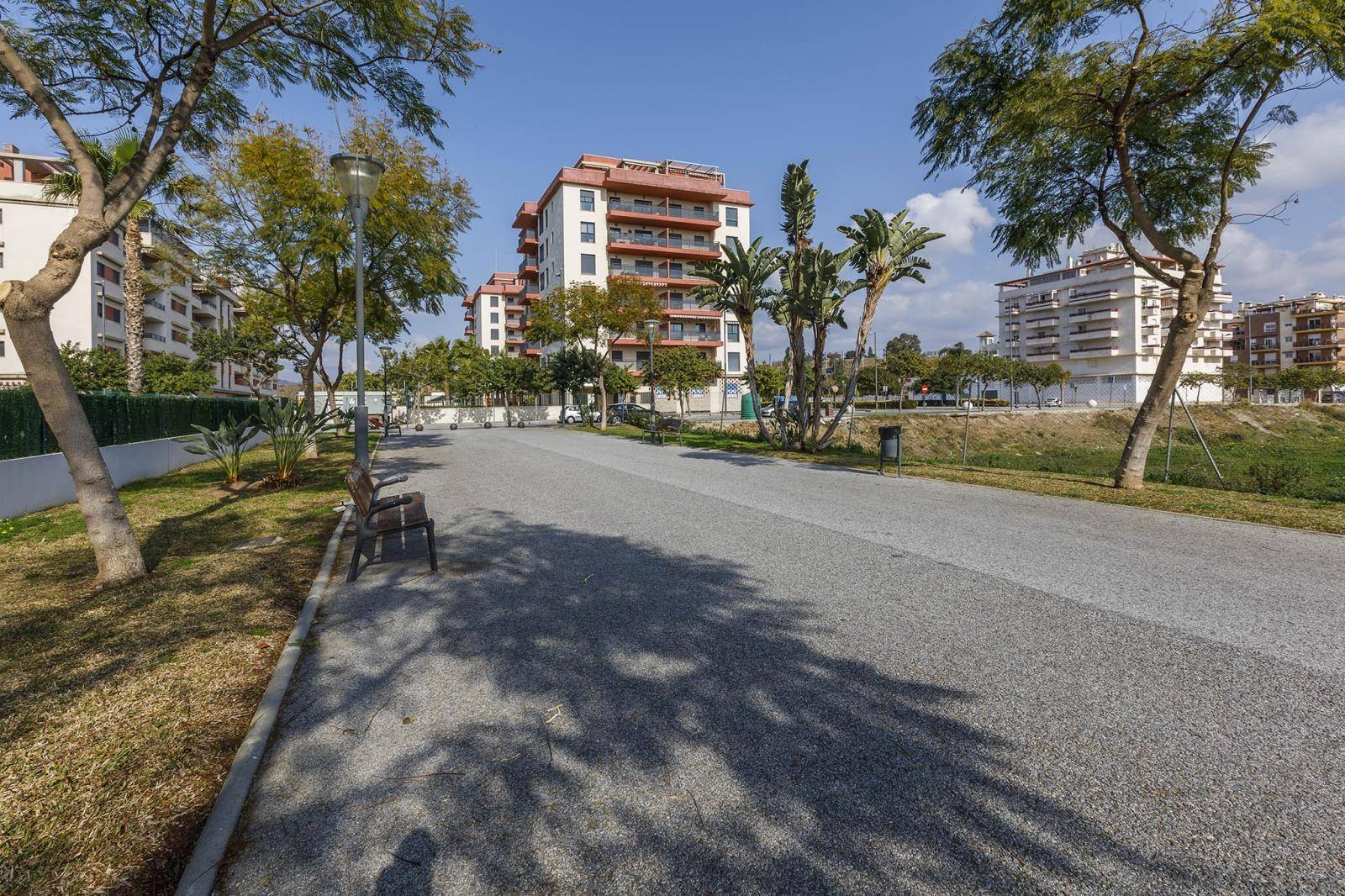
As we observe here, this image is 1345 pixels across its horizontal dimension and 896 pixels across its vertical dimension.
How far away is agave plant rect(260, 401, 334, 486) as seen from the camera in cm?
1180

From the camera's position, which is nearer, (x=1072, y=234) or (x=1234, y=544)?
(x=1234, y=544)

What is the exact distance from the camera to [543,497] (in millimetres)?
10688

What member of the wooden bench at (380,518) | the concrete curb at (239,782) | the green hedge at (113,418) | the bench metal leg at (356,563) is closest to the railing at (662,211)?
the green hedge at (113,418)

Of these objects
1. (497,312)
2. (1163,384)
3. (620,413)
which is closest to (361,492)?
(1163,384)

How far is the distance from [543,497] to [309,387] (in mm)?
13205

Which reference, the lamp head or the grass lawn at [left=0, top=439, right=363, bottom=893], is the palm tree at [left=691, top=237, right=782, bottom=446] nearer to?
the lamp head

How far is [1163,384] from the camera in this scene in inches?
422

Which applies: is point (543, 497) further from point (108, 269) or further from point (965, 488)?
point (108, 269)

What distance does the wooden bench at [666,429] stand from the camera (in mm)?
25531

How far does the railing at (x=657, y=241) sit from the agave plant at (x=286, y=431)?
1811 inches

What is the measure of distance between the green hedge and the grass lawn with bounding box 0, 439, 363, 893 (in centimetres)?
286

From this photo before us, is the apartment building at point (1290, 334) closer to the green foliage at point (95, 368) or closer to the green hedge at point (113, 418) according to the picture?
the green hedge at point (113, 418)

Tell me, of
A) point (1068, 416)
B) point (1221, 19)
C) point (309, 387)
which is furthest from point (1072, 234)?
point (1068, 416)

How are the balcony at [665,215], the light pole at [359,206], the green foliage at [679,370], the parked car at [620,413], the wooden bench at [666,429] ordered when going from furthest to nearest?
the balcony at [665,215]
the green foliage at [679,370]
the parked car at [620,413]
the wooden bench at [666,429]
the light pole at [359,206]
